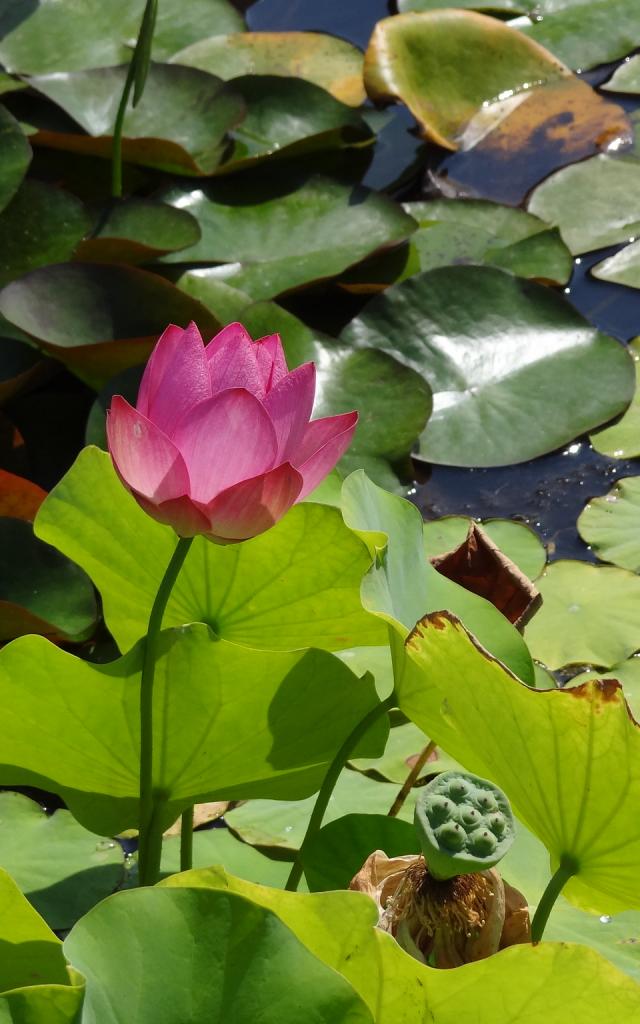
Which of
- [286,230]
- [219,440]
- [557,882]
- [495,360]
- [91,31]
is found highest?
[219,440]

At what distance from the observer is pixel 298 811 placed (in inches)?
52.5

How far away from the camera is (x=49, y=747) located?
98cm

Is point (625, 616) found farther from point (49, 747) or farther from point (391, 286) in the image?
point (49, 747)

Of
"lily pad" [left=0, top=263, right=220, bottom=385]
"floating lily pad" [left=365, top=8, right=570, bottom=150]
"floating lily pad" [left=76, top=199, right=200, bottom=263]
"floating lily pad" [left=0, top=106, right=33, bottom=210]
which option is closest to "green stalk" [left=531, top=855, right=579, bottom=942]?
"lily pad" [left=0, top=263, right=220, bottom=385]

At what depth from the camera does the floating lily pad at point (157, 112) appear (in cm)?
210

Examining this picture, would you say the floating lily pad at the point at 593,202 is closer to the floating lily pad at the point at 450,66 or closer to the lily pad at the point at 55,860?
the floating lily pad at the point at 450,66

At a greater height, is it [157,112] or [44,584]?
[157,112]

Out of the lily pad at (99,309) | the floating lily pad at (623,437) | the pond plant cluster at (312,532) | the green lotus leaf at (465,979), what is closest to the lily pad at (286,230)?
the pond plant cluster at (312,532)

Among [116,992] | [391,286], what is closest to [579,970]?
[116,992]

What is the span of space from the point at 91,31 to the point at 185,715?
6.12 ft

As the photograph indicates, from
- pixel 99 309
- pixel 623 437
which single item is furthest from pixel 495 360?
pixel 99 309

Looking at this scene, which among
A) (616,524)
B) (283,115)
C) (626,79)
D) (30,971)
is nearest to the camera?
(30,971)

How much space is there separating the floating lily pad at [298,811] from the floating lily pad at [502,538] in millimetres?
399

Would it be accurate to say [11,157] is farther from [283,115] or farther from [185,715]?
[185,715]
